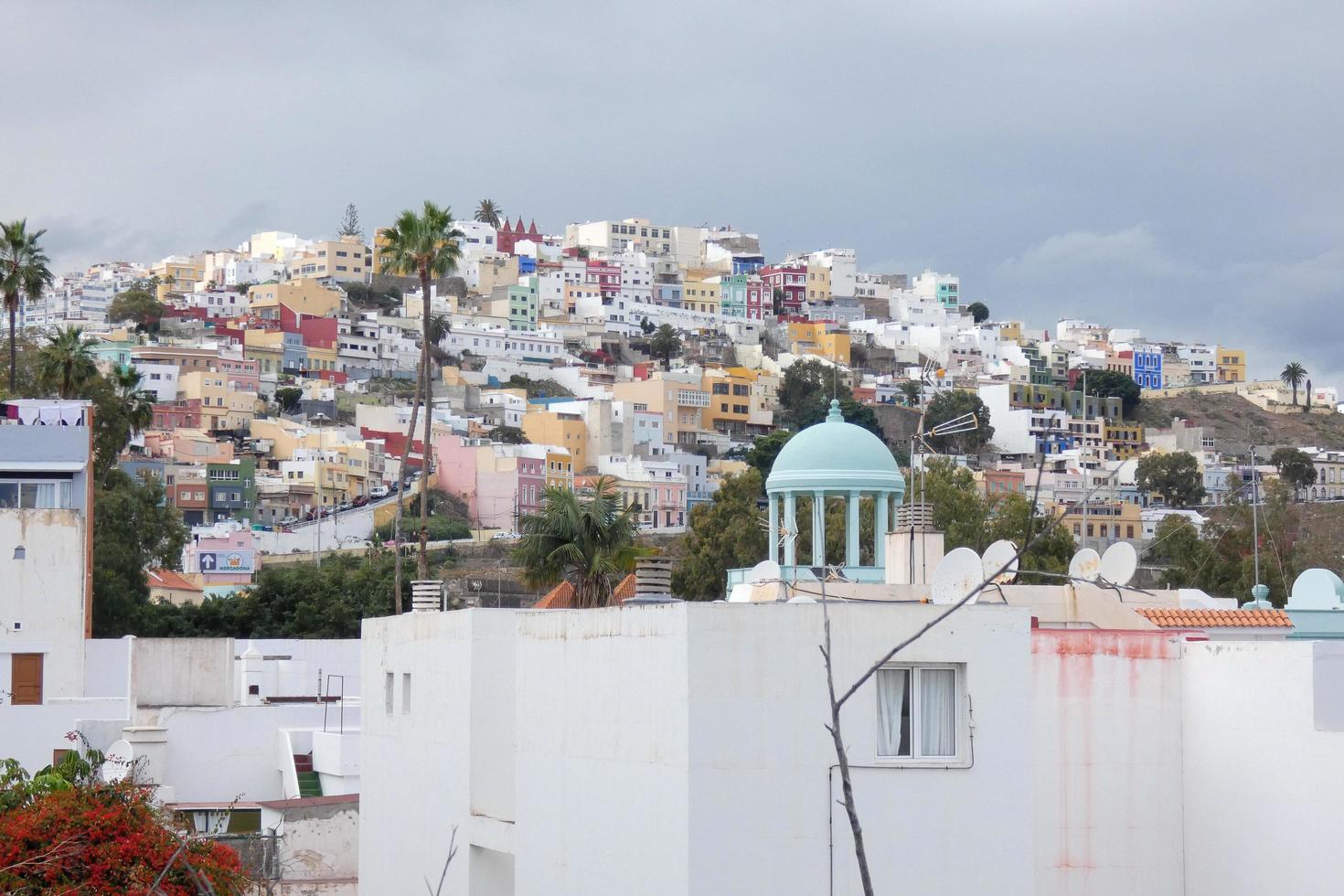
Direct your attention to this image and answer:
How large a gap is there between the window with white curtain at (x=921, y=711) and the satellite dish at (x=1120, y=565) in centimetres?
588

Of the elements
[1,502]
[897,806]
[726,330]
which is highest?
[726,330]

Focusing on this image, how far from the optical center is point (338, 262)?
182 meters

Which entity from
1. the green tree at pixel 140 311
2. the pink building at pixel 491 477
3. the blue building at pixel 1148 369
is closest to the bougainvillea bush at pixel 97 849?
the pink building at pixel 491 477

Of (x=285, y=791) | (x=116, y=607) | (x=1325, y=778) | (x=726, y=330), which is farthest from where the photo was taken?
(x=726, y=330)

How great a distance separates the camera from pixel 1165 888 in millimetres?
18281

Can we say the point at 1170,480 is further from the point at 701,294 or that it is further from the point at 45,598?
the point at 45,598

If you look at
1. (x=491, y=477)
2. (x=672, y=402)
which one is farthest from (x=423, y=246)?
(x=672, y=402)

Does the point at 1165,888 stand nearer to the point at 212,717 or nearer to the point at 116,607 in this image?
the point at 212,717

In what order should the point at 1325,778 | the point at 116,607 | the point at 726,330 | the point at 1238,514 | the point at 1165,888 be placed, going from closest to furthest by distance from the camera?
1. the point at 1325,778
2. the point at 1165,888
3. the point at 116,607
4. the point at 1238,514
5. the point at 726,330

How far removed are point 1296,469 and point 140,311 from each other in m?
87.6

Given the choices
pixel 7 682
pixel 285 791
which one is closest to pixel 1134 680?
pixel 285 791

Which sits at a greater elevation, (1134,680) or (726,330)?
(726,330)

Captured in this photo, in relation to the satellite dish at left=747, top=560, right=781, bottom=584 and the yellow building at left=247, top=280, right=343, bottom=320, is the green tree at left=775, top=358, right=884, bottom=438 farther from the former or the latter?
the satellite dish at left=747, top=560, right=781, bottom=584

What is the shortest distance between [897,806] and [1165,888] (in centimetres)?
306
